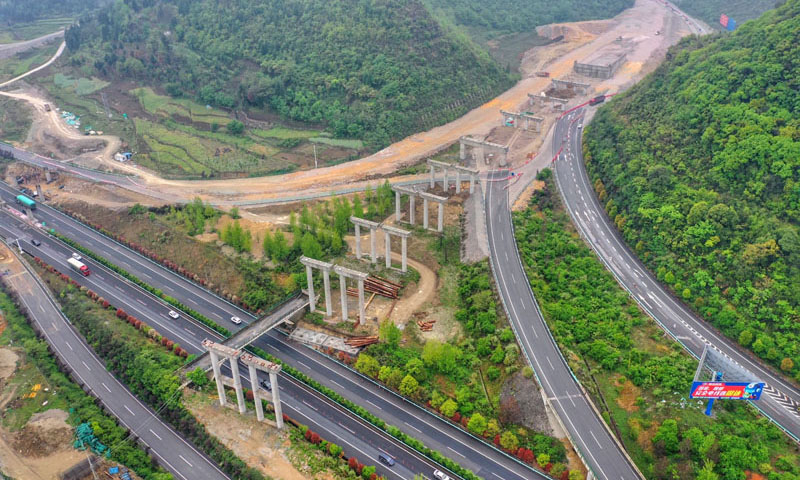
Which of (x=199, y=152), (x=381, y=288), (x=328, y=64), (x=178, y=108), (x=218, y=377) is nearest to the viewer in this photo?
(x=218, y=377)

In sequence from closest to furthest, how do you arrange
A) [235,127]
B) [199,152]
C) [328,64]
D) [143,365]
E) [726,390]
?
[726,390]
[143,365]
[199,152]
[235,127]
[328,64]

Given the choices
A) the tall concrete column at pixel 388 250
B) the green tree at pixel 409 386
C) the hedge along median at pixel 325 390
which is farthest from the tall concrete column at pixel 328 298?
the green tree at pixel 409 386

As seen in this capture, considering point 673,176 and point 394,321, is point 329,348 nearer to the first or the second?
point 394,321

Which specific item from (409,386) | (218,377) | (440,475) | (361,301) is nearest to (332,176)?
(361,301)

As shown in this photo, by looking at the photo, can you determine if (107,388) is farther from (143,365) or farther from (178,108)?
(178,108)

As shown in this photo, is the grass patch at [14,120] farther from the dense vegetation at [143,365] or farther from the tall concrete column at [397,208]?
the tall concrete column at [397,208]
